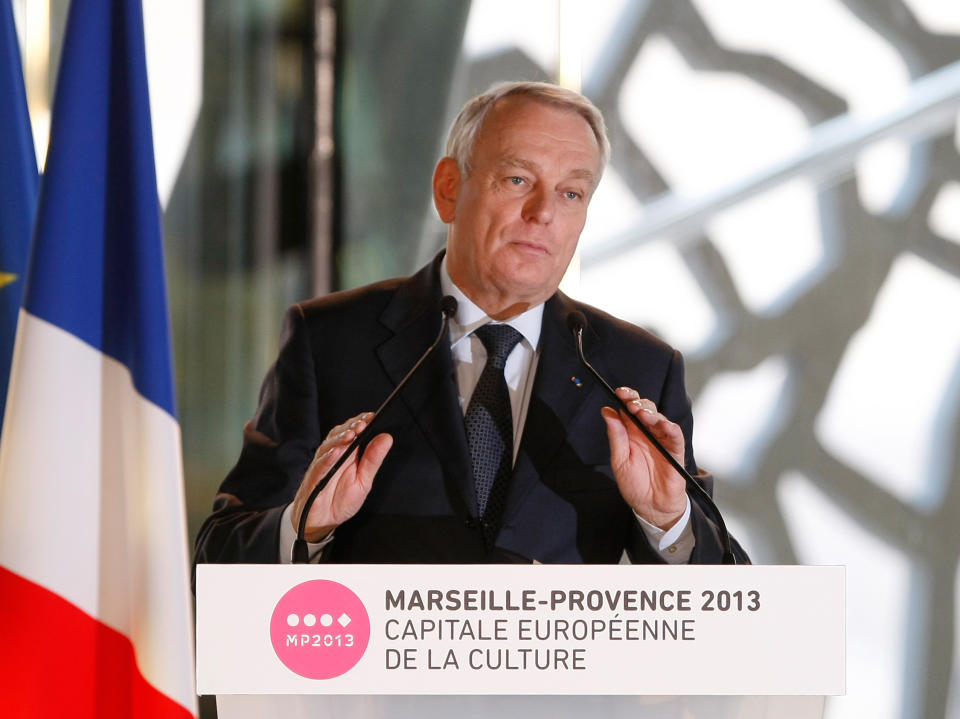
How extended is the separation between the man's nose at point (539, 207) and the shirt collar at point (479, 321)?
0.62 ft

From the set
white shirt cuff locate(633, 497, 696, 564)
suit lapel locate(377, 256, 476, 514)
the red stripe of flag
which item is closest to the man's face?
suit lapel locate(377, 256, 476, 514)

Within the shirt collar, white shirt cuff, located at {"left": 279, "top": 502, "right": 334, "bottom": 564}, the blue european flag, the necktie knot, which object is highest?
the blue european flag

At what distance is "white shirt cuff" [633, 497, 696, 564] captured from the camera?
1.95m

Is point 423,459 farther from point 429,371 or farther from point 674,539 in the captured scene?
point 674,539

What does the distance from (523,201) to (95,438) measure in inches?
39.1

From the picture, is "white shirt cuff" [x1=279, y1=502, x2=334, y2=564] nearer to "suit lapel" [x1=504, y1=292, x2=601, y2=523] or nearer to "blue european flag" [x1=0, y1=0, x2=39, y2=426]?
"suit lapel" [x1=504, y1=292, x2=601, y2=523]

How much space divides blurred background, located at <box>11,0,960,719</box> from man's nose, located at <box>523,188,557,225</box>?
41 centimetres

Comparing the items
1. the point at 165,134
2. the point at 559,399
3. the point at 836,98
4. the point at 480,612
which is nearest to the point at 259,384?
the point at 165,134

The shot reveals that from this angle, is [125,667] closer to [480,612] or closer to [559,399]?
[480,612]


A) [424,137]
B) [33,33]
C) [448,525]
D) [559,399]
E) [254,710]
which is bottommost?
[254,710]

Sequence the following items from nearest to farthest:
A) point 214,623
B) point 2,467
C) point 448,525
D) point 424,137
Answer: point 214,623, point 2,467, point 448,525, point 424,137

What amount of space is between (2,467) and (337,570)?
672mm

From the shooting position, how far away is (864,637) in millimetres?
2738

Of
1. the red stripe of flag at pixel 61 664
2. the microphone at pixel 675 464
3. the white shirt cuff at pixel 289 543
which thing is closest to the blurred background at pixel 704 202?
the white shirt cuff at pixel 289 543
